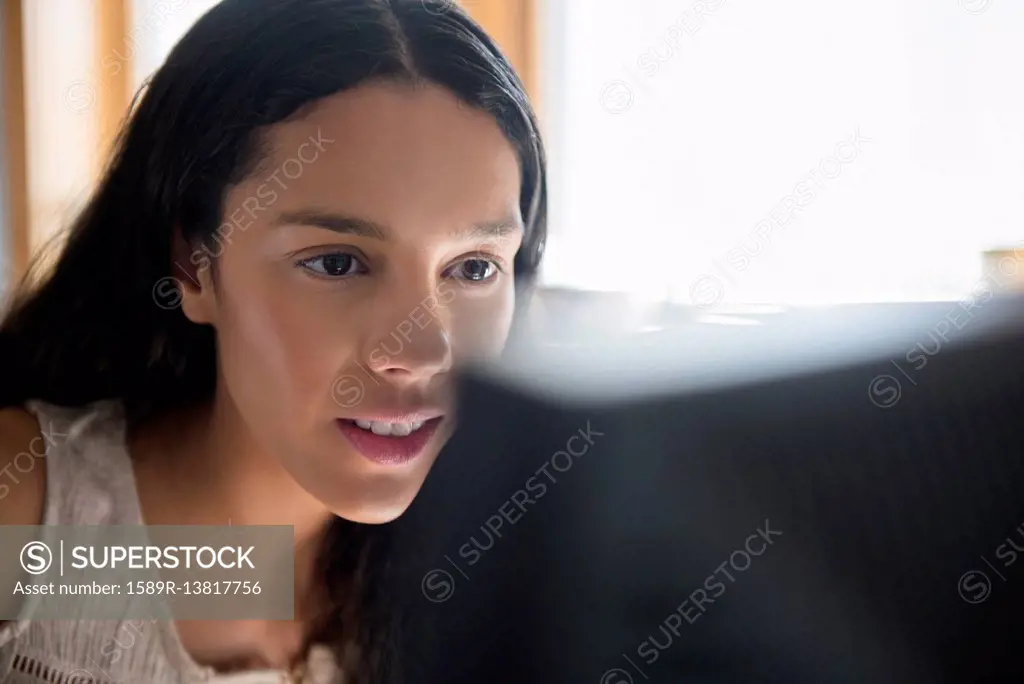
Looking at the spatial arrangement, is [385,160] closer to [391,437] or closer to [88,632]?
[391,437]

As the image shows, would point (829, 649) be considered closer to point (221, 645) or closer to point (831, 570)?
point (831, 570)

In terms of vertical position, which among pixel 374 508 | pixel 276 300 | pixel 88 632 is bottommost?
pixel 88 632

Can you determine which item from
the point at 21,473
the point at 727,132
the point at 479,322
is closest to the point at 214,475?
the point at 21,473

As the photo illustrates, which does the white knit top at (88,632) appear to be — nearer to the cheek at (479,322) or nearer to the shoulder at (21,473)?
the shoulder at (21,473)

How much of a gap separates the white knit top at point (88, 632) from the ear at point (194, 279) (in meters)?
0.12

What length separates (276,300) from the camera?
49 centimetres

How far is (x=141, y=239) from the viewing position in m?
0.56

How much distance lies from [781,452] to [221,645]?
404mm

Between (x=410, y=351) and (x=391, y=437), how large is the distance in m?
0.07

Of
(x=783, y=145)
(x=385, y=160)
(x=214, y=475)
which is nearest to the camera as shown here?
(x=385, y=160)

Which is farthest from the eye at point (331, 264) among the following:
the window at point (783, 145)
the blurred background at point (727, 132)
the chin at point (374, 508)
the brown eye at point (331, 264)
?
the window at point (783, 145)

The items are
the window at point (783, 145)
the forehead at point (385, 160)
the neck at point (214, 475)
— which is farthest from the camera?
the window at point (783, 145)

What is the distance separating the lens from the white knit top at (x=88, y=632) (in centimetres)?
52

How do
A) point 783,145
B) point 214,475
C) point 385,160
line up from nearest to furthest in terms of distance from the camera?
point 385,160 → point 214,475 → point 783,145
